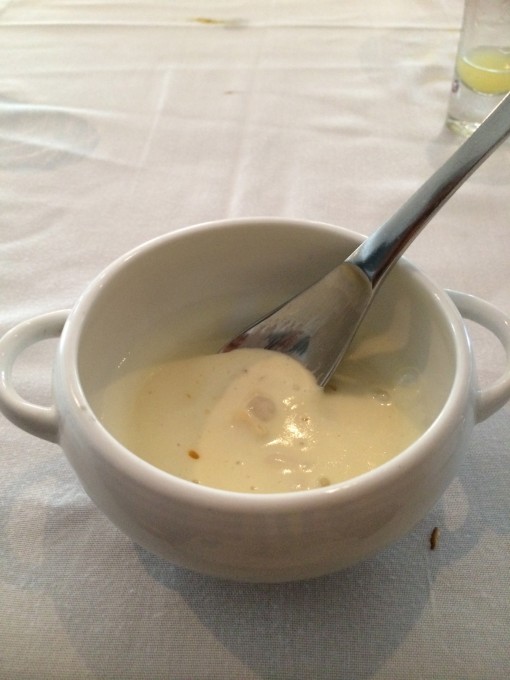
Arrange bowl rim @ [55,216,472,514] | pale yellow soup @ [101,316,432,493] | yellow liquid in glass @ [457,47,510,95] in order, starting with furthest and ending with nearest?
1. yellow liquid in glass @ [457,47,510,95]
2. pale yellow soup @ [101,316,432,493]
3. bowl rim @ [55,216,472,514]

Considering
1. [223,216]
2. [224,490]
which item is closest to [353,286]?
[224,490]

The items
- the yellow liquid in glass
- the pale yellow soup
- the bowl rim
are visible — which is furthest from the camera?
the yellow liquid in glass

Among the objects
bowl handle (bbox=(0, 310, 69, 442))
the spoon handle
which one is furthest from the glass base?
bowl handle (bbox=(0, 310, 69, 442))

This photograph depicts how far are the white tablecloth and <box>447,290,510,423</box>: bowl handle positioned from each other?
8 cm

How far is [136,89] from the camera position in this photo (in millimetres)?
908

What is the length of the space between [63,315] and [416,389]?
245mm

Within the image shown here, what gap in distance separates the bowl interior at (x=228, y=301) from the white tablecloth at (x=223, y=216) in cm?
8

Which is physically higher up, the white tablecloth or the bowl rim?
the bowl rim

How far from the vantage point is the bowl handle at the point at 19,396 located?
362 millimetres

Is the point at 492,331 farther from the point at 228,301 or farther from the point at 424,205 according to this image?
the point at 228,301

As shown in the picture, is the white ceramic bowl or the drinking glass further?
the drinking glass

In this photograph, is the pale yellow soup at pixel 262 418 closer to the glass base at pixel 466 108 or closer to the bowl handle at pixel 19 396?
the bowl handle at pixel 19 396

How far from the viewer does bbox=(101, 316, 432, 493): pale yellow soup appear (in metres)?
0.41

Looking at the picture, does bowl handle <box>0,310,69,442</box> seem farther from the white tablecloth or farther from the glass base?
the glass base
